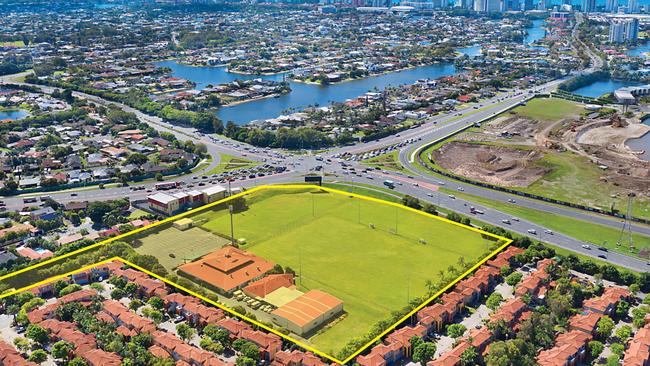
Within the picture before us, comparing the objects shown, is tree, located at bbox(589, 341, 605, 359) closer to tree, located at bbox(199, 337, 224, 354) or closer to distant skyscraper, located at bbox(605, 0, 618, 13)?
tree, located at bbox(199, 337, 224, 354)

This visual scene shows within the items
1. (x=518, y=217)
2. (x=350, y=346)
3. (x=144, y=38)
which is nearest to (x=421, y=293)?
(x=350, y=346)

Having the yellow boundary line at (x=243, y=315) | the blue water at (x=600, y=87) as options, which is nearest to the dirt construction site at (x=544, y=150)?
the yellow boundary line at (x=243, y=315)

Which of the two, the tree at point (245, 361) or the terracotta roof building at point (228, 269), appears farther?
the terracotta roof building at point (228, 269)

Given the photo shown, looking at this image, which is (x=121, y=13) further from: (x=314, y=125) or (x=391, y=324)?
(x=391, y=324)

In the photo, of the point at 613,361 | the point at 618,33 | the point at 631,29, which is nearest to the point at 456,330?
the point at 613,361

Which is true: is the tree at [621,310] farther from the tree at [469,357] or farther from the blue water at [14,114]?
the blue water at [14,114]

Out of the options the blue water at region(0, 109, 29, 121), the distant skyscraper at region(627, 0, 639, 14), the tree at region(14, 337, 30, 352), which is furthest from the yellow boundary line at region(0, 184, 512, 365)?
the distant skyscraper at region(627, 0, 639, 14)

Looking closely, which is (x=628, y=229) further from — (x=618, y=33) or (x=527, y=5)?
(x=527, y=5)
